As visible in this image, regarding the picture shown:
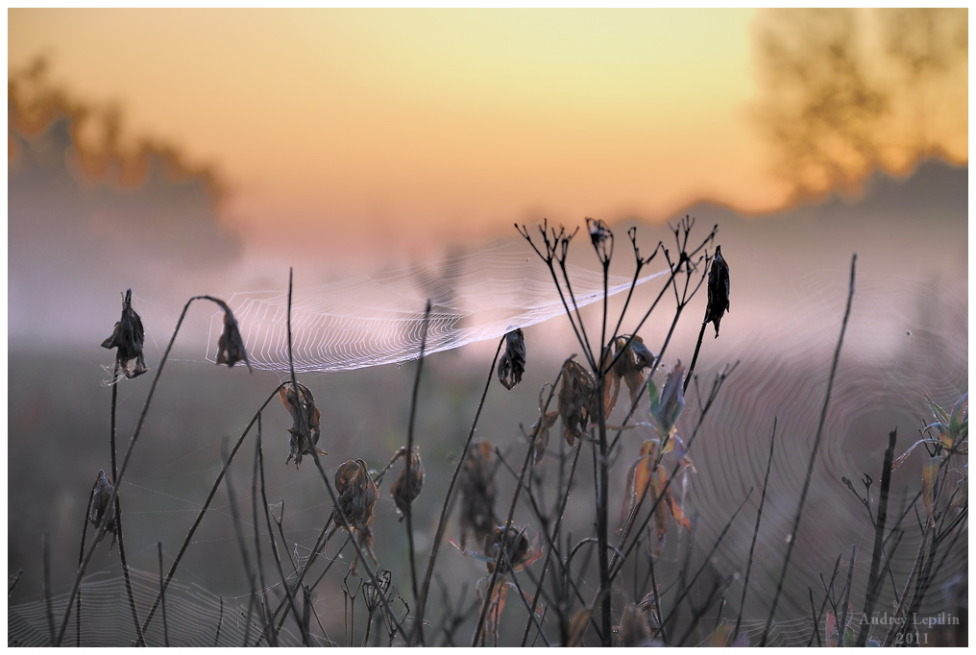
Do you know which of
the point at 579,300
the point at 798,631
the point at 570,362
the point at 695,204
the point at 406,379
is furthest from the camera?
the point at 406,379

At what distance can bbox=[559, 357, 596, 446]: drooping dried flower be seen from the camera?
1.95ft

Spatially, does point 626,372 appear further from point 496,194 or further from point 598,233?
point 496,194

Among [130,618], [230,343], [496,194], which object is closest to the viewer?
[230,343]

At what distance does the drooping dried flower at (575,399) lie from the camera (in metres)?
0.60

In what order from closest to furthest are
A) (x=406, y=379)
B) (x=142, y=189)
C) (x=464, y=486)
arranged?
(x=464, y=486) → (x=142, y=189) → (x=406, y=379)

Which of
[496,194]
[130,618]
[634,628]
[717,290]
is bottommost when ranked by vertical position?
[130,618]

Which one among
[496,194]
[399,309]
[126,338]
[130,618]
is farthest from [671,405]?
[130,618]

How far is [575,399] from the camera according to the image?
601 millimetres

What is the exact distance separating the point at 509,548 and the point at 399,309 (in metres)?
0.62

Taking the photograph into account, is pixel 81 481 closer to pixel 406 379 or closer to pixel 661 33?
pixel 406 379

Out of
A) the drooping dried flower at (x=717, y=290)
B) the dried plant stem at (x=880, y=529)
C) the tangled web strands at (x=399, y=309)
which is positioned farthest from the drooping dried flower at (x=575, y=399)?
the tangled web strands at (x=399, y=309)

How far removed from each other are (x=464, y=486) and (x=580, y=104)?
76 cm

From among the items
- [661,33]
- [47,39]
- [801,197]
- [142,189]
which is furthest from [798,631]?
[142,189]

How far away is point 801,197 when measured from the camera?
4.49ft
